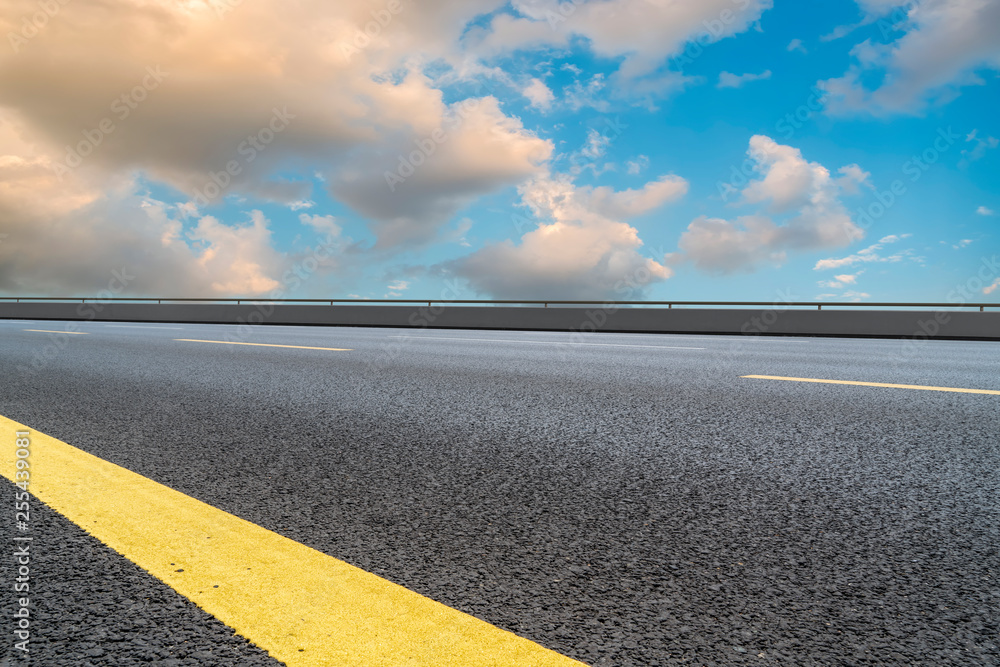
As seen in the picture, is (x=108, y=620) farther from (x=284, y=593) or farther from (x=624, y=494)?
(x=624, y=494)

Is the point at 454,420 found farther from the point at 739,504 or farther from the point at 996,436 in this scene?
the point at 996,436

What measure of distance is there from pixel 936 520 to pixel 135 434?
156 inches

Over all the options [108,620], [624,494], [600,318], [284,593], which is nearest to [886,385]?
[624,494]

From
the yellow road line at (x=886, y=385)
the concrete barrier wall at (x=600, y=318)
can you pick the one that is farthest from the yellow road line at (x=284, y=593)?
the concrete barrier wall at (x=600, y=318)

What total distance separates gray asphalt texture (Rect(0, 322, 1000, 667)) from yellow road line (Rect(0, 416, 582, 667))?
2.9 inches

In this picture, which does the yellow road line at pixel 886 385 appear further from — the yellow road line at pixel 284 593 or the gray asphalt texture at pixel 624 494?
the yellow road line at pixel 284 593

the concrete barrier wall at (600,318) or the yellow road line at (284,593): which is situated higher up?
the concrete barrier wall at (600,318)

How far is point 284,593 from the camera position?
1734mm

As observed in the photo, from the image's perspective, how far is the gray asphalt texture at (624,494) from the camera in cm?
165

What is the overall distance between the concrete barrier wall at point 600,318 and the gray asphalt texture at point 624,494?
12751 millimetres

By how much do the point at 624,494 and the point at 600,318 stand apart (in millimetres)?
18714

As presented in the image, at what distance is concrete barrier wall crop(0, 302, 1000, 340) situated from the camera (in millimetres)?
17297

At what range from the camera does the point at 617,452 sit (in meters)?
3.47

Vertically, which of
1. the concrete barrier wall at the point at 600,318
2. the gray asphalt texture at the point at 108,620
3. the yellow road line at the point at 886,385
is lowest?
the gray asphalt texture at the point at 108,620
